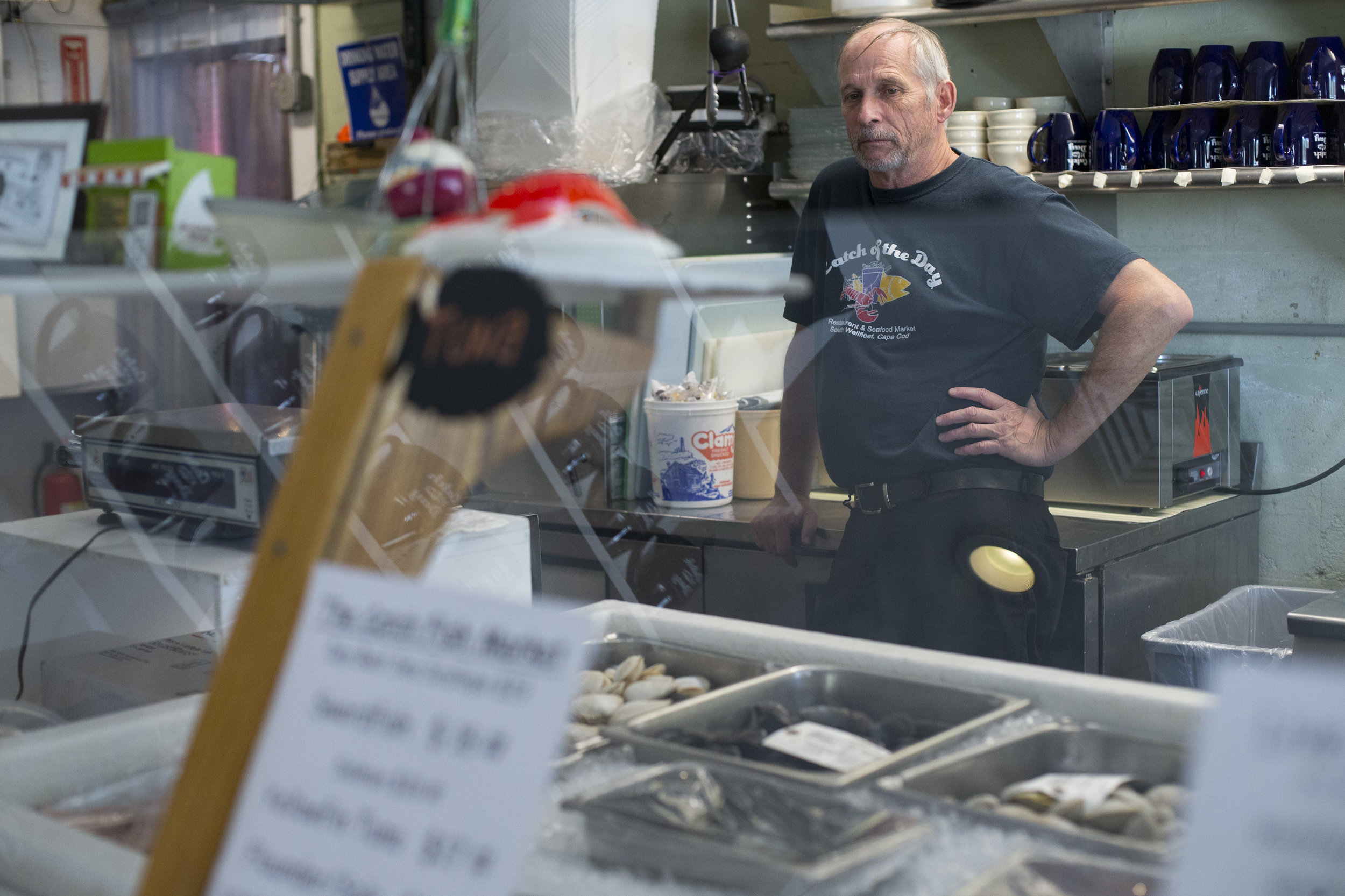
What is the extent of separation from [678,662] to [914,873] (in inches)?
16.0

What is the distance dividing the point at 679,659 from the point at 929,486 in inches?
31.7

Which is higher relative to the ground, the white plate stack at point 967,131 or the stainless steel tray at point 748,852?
the white plate stack at point 967,131

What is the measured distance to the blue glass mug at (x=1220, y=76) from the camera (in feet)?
7.19

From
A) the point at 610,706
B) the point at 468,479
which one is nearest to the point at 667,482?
the point at 610,706

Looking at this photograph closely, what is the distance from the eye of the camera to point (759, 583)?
1.76 m

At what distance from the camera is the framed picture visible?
0.84m

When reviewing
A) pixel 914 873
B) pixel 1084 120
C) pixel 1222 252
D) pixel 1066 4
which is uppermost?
pixel 1066 4

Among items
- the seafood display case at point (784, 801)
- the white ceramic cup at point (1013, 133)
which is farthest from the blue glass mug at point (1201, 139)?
the seafood display case at point (784, 801)

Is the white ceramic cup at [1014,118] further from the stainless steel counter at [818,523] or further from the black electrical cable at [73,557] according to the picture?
the black electrical cable at [73,557]

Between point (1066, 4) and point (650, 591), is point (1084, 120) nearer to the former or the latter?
point (1066, 4)

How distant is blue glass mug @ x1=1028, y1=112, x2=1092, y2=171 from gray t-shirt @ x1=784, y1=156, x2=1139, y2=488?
58 cm

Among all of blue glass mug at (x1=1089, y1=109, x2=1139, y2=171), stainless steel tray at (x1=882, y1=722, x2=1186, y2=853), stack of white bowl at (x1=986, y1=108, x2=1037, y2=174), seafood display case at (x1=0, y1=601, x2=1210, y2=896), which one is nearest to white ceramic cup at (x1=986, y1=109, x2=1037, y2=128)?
stack of white bowl at (x1=986, y1=108, x2=1037, y2=174)

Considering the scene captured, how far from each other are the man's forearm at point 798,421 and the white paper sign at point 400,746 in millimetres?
1243

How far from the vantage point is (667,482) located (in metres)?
1.39
